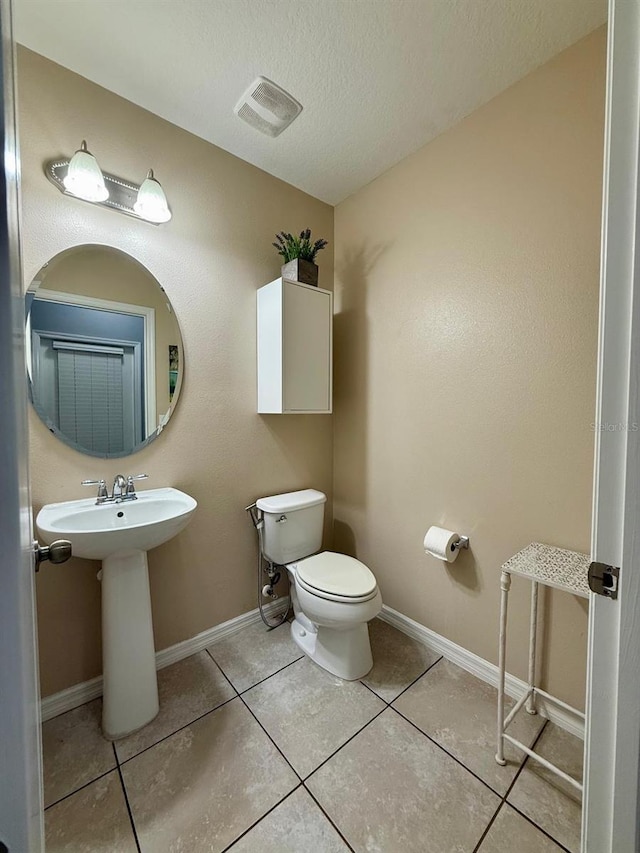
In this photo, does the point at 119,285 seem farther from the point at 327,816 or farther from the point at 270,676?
the point at 327,816

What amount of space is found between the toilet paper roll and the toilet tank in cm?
62

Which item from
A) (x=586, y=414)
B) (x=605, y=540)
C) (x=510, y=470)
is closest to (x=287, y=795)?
(x=605, y=540)

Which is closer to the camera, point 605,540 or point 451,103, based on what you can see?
point 605,540

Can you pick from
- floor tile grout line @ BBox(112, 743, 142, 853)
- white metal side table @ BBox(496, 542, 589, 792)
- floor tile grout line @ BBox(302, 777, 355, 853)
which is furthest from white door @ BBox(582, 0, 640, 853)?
floor tile grout line @ BBox(112, 743, 142, 853)

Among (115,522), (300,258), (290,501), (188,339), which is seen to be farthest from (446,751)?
(300,258)

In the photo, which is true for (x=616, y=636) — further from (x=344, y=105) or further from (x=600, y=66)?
(x=344, y=105)

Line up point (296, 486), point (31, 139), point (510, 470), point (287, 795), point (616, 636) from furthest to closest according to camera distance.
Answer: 1. point (296, 486)
2. point (510, 470)
3. point (31, 139)
4. point (287, 795)
5. point (616, 636)

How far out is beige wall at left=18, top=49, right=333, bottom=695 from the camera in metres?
1.27

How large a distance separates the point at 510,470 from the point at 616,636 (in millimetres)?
882

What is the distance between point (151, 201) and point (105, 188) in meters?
0.17

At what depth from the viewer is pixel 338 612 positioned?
4.66ft

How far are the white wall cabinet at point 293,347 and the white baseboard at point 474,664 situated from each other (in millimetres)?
1262

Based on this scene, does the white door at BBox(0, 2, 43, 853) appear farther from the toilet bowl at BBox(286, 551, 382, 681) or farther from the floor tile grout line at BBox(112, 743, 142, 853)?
the toilet bowl at BBox(286, 551, 382, 681)

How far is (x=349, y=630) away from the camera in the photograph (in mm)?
1506
